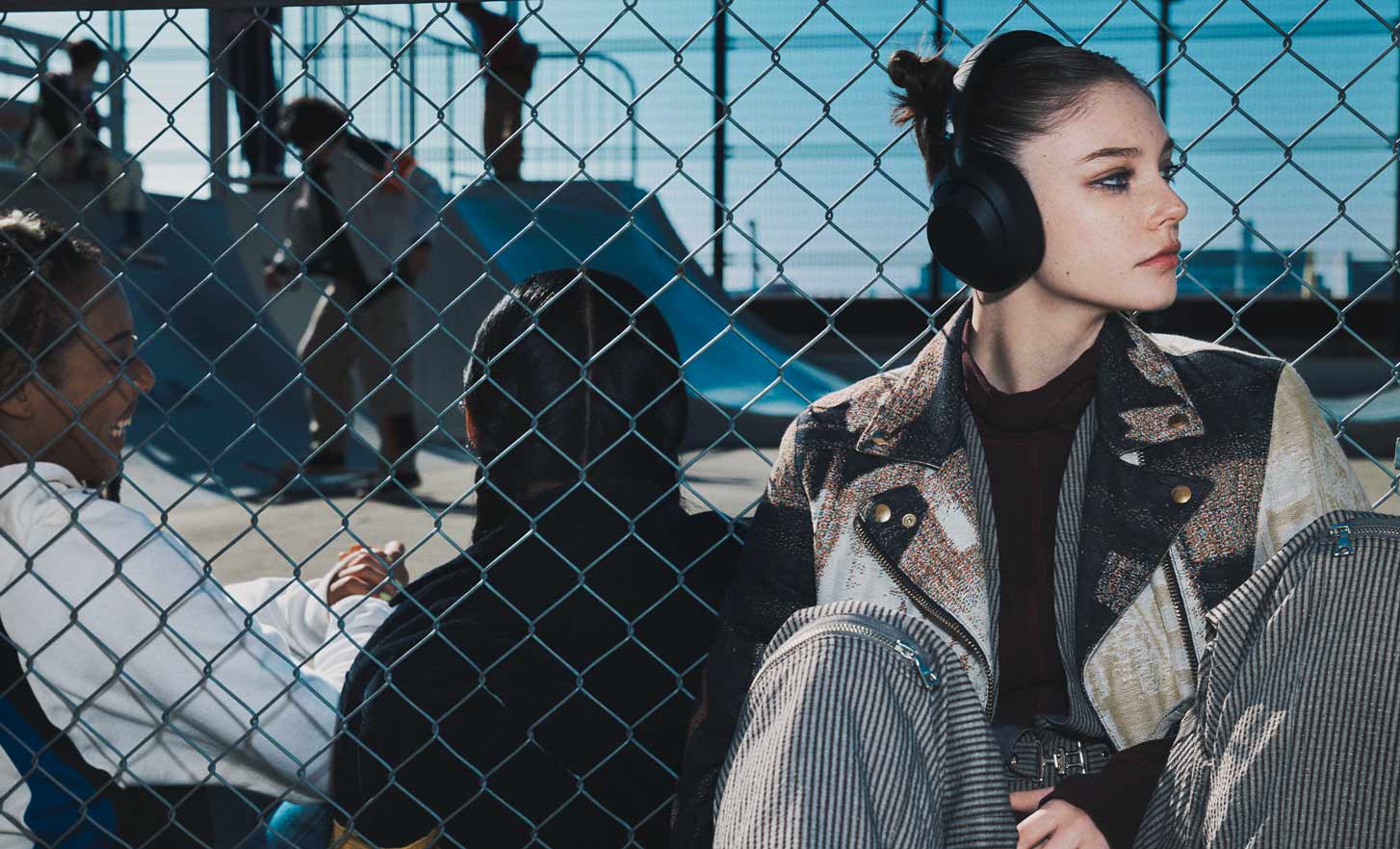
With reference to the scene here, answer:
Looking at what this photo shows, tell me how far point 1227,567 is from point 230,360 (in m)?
8.75

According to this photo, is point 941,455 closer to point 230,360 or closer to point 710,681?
point 710,681

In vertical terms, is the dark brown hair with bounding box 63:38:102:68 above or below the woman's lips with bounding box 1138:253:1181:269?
above

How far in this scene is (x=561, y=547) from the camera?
5.38 ft

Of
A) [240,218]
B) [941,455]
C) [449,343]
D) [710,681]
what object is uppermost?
[240,218]

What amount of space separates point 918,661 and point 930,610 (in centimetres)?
33

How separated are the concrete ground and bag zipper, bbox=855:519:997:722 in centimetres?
255

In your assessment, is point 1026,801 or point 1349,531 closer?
point 1349,531

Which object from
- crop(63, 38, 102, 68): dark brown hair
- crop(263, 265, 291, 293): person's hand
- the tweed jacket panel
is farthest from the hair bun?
crop(63, 38, 102, 68): dark brown hair

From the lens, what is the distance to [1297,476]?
1.43 meters

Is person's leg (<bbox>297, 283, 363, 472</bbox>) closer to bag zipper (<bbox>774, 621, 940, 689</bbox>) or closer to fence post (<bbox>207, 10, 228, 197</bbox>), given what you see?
fence post (<bbox>207, 10, 228, 197</bbox>)

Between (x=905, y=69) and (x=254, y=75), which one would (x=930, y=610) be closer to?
(x=905, y=69)

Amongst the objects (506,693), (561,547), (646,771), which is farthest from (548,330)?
(646,771)

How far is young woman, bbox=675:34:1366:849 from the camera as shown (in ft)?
4.76

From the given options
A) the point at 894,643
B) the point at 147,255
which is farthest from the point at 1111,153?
the point at 147,255
